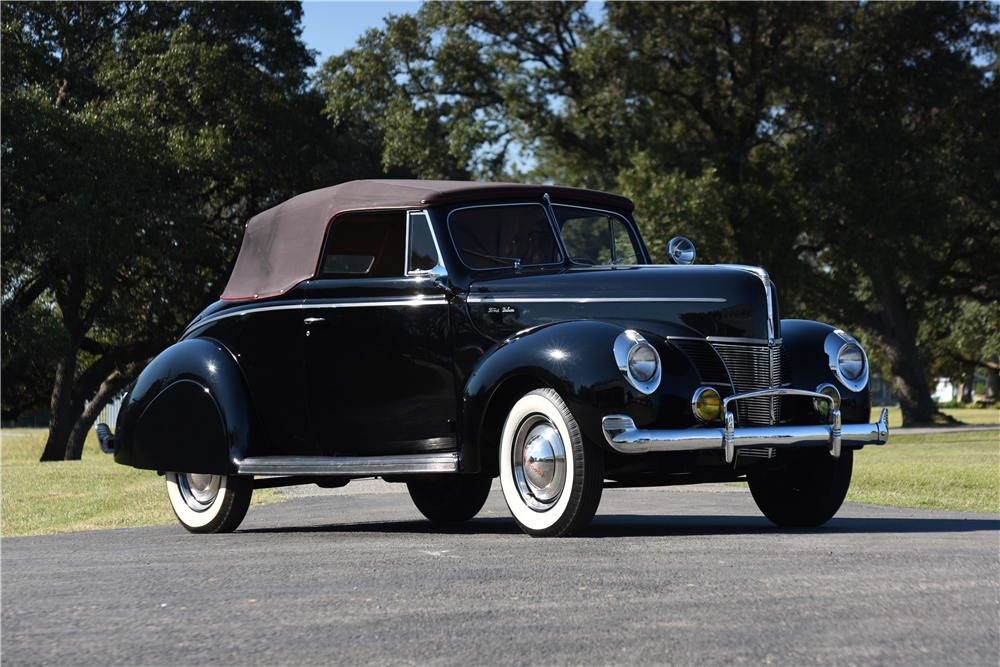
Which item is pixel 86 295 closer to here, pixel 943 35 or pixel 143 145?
pixel 143 145

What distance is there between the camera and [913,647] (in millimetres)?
3436

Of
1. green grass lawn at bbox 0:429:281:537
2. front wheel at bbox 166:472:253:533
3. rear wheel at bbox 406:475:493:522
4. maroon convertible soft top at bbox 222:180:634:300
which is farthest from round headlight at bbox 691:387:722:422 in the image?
green grass lawn at bbox 0:429:281:537

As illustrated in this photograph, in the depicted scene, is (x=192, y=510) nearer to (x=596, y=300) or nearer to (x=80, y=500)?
(x=596, y=300)

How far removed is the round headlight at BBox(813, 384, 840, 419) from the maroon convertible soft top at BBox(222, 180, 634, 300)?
2236mm

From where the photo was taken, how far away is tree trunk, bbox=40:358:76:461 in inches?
1056

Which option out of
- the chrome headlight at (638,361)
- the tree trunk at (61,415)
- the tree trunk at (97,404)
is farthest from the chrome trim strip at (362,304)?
the tree trunk at (97,404)

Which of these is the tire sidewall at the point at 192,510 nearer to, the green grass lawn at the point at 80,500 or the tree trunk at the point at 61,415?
the green grass lawn at the point at 80,500

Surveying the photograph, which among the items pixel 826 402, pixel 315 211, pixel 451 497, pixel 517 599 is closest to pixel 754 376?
pixel 826 402

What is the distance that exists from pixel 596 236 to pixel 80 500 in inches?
289

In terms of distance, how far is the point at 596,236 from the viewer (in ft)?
27.1

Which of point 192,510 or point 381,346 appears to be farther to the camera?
point 192,510

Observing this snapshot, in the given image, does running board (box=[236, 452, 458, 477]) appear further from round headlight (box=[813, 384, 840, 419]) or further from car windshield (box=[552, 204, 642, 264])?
round headlight (box=[813, 384, 840, 419])

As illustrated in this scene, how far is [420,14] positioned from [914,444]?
15353 millimetres

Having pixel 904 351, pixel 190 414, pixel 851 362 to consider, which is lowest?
pixel 190 414
